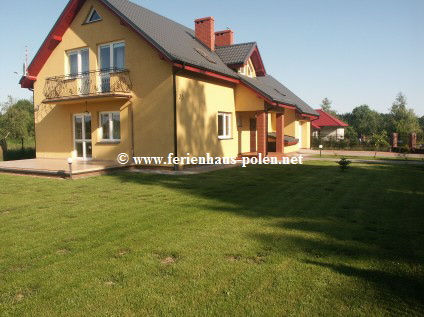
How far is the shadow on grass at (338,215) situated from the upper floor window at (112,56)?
5679 mm

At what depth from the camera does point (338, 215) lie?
259 inches

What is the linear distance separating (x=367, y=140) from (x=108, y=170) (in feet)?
87.1

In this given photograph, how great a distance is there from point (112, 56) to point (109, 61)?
331mm

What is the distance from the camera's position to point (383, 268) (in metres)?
4.10

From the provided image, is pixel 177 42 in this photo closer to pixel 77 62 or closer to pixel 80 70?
pixel 80 70

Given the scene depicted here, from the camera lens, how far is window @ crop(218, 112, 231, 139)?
1756 cm

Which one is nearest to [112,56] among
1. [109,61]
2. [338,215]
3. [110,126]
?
[109,61]

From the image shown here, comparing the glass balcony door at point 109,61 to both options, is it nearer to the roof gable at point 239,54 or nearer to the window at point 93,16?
the window at point 93,16

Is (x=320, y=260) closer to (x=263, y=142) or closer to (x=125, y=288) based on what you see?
(x=125, y=288)

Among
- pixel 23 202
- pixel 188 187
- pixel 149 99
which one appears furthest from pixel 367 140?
pixel 23 202

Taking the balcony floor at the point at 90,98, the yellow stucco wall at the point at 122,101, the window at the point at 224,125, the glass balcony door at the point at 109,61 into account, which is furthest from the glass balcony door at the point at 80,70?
the window at the point at 224,125


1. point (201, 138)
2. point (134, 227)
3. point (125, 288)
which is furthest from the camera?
point (201, 138)

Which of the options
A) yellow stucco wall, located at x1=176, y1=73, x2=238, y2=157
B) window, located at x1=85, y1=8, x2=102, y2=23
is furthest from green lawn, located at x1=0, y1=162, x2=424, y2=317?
window, located at x1=85, y1=8, x2=102, y2=23

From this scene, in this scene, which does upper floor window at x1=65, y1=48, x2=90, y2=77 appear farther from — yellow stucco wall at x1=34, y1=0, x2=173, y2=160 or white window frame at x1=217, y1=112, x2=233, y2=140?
white window frame at x1=217, y1=112, x2=233, y2=140
